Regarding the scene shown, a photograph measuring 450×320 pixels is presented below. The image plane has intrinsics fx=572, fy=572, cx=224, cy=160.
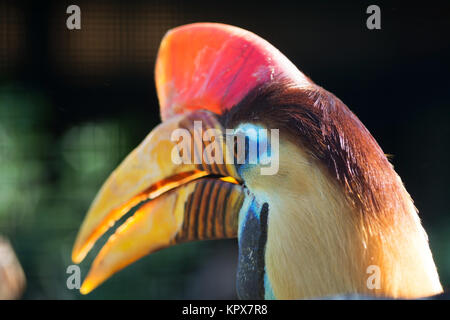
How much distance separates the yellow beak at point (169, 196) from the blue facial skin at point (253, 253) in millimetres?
52

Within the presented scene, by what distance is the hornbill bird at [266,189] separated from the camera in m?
1.14

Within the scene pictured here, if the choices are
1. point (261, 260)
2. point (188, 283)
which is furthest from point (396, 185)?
point (188, 283)

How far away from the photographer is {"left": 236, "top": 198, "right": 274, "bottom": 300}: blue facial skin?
1.27 metres

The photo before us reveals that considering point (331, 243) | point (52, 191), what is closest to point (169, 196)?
point (331, 243)

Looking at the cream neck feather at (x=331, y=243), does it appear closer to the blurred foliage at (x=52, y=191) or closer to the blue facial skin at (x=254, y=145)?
the blue facial skin at (x=254, y=145)

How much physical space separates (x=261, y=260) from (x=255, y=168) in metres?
0.21

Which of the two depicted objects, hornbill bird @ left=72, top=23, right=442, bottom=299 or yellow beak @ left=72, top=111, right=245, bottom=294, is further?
yellow beak @ left=72, top=111, right=245, bottom=294

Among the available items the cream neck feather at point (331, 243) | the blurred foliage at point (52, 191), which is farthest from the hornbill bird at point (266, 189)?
the blurred foliage at point (52, 191)

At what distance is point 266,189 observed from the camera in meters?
1.26

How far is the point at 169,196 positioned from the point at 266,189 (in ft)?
0.83

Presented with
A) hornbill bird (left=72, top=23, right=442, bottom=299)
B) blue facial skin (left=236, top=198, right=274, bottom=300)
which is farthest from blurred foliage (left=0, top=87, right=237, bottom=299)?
blue facial skin (left=236, top=198, right=274, bottom=300)

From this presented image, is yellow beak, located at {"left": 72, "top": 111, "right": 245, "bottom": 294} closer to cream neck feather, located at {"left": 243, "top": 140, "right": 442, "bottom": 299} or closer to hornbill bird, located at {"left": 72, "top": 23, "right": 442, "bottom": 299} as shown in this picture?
hornbill bird, located at {"left": 72, "top": 23, "right": 442, "bottom": 299}

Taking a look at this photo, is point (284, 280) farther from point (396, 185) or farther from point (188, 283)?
point (188, 283)

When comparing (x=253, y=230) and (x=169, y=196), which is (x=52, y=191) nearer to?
(x=169, y=196)
